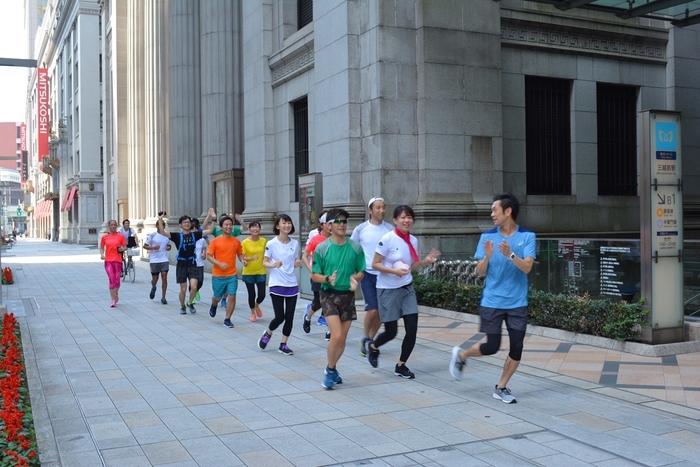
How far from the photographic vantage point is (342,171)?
16312 millimetres

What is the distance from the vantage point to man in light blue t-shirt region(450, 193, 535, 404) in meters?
6.97

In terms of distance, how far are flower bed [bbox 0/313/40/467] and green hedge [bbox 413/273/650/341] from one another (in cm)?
696

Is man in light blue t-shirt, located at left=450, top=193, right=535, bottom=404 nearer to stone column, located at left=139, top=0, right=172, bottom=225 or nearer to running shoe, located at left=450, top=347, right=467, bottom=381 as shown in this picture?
running shoe, located at left=450, top=347, right=467, bottom=381

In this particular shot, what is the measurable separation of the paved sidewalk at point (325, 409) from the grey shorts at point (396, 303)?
710 millimetres

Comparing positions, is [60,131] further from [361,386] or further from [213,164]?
[361,386]

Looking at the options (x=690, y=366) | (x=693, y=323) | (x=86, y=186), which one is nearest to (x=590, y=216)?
(x=693, y=323)

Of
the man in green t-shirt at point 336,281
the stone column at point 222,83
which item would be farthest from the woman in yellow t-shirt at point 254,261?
the stone column at point 222,83

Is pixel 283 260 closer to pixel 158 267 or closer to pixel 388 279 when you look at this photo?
pixel 388 279

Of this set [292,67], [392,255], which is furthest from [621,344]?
[292,67]

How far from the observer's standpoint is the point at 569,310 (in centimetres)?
1075

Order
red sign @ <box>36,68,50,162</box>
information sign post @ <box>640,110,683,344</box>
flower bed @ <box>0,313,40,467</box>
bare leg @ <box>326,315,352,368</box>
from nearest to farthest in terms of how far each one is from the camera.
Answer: flower bed @ <box>0,313,40,467</box> < bare leg @ <box>326,315,352,368</box> < information sign post @ <box>640,110,683,344</box> < red sign @ <box>36,68,50,162</box>

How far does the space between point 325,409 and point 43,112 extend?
8858cm

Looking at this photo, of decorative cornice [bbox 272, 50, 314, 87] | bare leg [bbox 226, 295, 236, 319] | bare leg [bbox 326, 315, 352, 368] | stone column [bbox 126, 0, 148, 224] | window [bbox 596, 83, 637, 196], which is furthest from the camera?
stone column [bbox 126, 0, 148, 224]

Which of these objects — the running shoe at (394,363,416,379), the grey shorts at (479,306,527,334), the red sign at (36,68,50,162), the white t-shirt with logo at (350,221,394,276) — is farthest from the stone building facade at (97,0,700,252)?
the red sign at (36,68,50,162)
